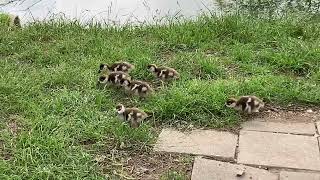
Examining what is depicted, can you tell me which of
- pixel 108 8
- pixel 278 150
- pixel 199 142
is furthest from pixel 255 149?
pixel 108 8

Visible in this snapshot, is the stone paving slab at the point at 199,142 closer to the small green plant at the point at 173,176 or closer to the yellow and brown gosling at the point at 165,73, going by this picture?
the small green plant at the point at 173,176

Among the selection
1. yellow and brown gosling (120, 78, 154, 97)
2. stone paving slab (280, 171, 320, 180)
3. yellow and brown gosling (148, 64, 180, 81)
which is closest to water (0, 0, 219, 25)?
yellow and brown gosling (148, 64, 180, 81)

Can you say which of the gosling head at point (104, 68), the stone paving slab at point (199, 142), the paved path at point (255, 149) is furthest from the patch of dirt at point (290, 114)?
the gosling head at point (104, 68)

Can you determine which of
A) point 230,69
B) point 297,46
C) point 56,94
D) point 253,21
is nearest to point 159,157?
point 56,94

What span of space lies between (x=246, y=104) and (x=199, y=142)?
52 cm

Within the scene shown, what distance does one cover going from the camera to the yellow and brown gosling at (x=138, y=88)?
458 centimetres

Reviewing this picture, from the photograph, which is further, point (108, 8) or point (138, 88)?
point (108, 8)

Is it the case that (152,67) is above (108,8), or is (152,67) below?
below

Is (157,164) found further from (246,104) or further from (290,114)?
(290,114)

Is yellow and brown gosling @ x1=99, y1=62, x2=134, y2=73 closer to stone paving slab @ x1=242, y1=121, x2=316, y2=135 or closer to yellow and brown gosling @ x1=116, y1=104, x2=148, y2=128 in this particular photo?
yellow and brown gosling @ x1=116, y1=104, x2=148, y2=128

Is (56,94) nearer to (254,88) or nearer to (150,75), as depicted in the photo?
(150,75)

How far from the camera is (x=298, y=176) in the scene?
11.8ft

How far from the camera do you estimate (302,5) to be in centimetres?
798

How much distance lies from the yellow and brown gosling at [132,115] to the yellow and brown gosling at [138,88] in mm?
380
